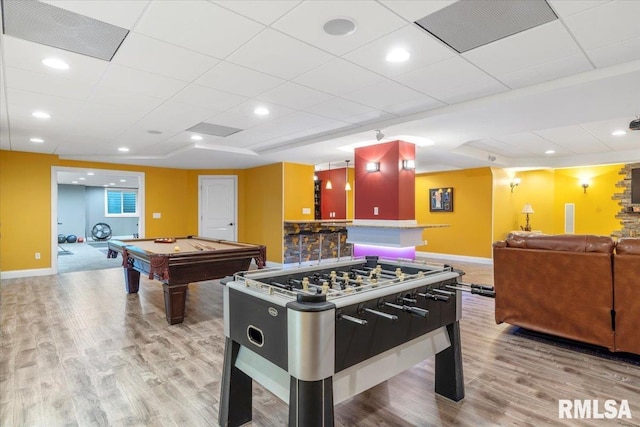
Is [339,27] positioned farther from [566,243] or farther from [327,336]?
[566,243]

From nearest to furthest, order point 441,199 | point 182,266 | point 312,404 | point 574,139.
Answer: point 312,404 < point 182,266 < point 574,139 < point 441,199

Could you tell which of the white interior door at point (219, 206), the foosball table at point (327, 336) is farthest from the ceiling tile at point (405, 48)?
the white interior door at point (219, 206)

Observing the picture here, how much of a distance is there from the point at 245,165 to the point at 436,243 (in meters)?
5.30

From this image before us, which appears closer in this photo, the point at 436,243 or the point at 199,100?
the point at 199,100

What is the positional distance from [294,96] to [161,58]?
51.1 inches

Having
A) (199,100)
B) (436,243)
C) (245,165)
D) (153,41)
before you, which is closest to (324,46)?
(153,41)

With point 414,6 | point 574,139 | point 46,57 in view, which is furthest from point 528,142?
point 46,57

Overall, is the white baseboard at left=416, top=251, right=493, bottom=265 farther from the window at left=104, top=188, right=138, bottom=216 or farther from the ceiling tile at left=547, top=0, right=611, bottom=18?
the window at left=104, top=188, right=138, bottom=216

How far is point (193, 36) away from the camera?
2312 mm

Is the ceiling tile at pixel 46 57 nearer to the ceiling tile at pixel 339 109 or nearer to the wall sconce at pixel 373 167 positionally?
the ceiling tile at pixel 339 109

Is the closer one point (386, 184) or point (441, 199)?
point (386, 184)

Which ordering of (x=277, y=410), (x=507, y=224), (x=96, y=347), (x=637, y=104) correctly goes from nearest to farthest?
(x=277, y=410)
(x=96, y=347)
(x=637, y=104)
(x=507, y=224)

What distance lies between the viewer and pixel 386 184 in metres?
5.28

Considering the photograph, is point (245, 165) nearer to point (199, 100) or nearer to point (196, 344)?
point (199, 100)
